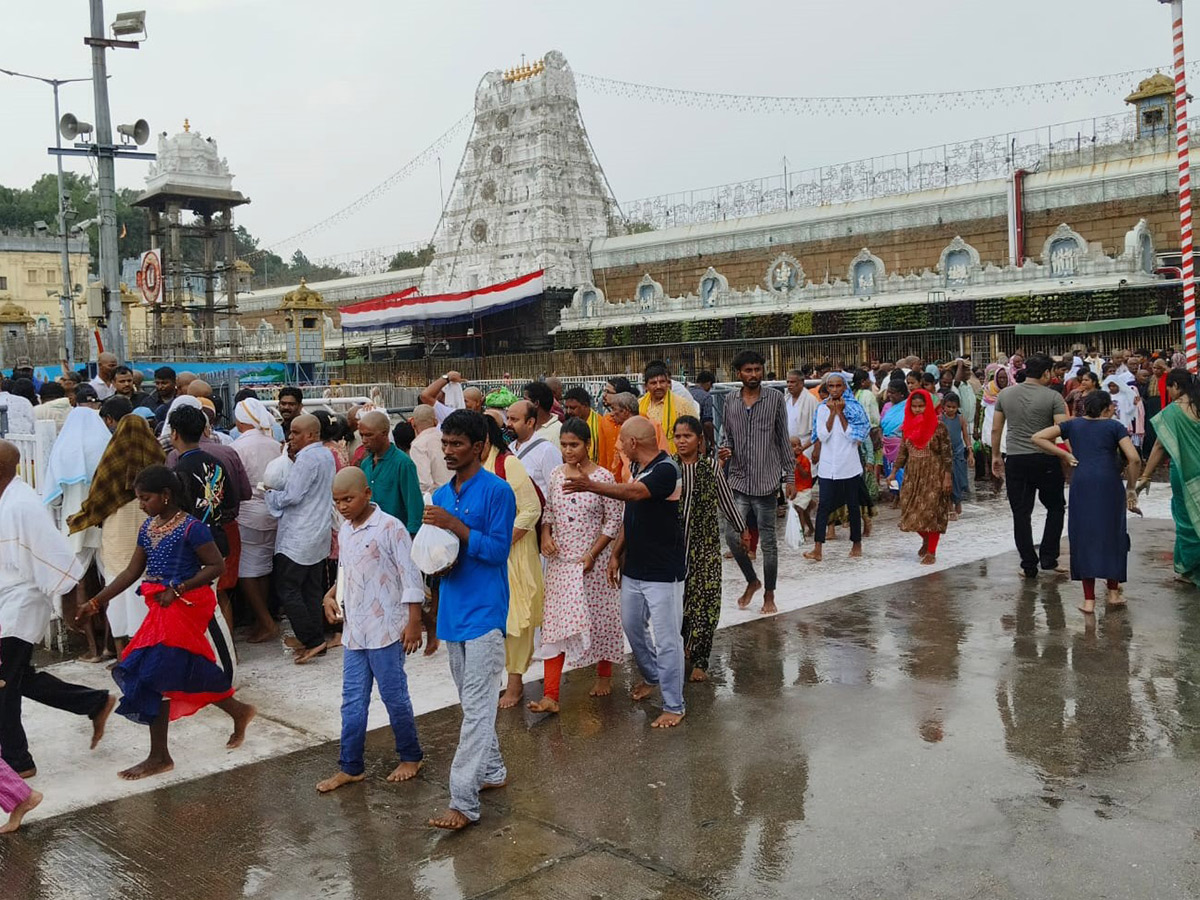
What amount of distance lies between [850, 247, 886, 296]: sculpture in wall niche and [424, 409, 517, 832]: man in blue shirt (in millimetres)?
24911

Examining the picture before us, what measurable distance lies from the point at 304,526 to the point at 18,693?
2.18 metres

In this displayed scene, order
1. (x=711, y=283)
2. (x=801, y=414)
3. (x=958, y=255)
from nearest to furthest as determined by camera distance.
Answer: (x=801, y=414), (x=958, y=255), (x=711, y=283)

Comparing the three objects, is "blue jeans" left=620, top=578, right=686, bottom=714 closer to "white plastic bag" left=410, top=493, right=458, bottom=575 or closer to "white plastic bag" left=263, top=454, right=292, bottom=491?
"white plastic bag" left=410, top=493, right=458, bottom=575

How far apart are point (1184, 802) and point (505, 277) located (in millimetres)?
37328

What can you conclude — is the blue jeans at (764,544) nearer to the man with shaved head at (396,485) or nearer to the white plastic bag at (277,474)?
the man with shaved head at (396,485)

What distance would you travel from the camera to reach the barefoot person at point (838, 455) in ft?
29.9

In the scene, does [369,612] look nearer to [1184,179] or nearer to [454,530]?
[454,530]

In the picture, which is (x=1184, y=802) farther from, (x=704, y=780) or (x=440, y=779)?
(x=440, y=779)

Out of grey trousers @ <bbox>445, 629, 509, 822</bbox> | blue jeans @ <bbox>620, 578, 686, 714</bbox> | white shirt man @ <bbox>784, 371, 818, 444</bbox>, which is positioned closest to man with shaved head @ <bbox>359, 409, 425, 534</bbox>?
blue jeans @ <bbox>620, 578, 686, 714</bbox>

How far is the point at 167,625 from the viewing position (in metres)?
4.66

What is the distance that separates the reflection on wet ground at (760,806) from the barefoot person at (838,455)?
10.6 feet

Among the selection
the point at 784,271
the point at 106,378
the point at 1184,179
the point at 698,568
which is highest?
the point at 784,271

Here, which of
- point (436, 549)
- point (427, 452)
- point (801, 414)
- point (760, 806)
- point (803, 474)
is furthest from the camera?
point (803, 474)

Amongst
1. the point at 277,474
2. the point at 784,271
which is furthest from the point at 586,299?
the point at 277,474
